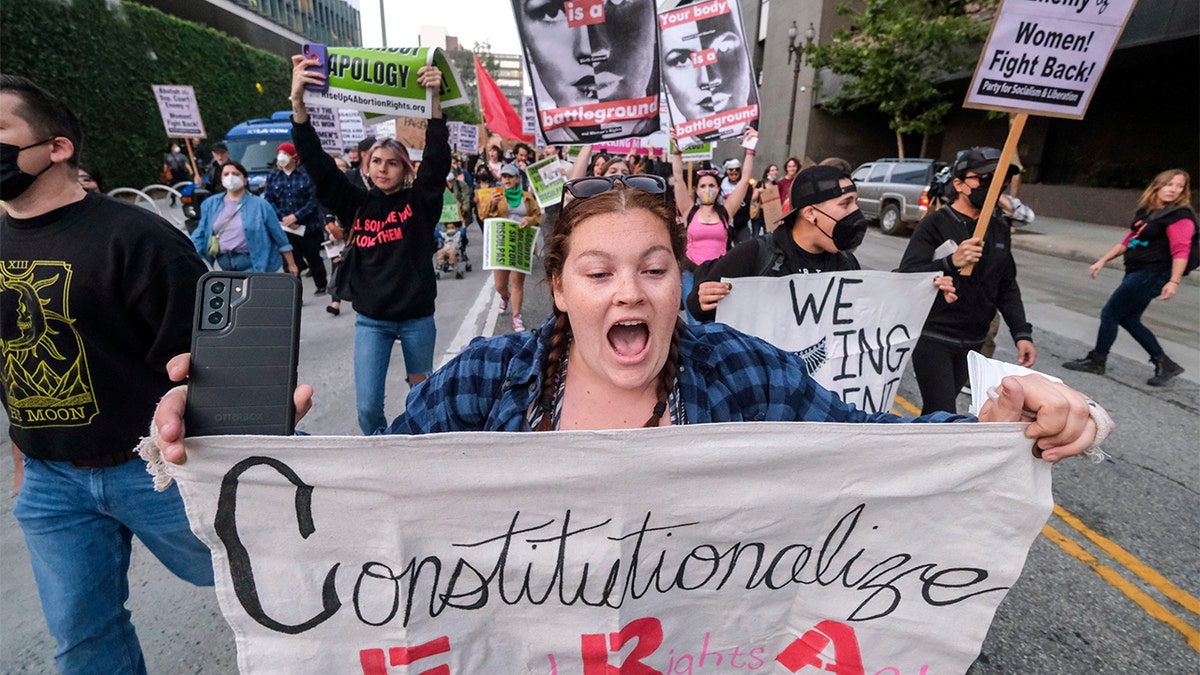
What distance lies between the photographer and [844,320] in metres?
3.34

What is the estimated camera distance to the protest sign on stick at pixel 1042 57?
3111 millimetres

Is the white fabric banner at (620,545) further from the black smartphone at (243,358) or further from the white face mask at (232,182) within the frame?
the white face mask at (232,182)

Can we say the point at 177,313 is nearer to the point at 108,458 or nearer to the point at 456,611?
the point at 108,458

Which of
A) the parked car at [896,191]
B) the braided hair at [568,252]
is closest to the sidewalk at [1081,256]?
the parked car at [896,191]

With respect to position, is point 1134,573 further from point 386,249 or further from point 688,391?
point 386,249

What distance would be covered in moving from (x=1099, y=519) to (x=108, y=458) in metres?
4.54

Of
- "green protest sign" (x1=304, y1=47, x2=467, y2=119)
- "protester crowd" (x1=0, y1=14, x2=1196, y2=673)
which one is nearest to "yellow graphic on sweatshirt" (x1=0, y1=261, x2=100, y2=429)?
"protester crowd" (x1=0, y1=14, x2=1196, y2=673)

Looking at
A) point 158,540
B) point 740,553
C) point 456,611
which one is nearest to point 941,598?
point 740,553

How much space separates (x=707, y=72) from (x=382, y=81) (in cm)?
313

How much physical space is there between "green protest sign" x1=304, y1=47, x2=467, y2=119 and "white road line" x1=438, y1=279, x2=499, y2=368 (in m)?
2.60

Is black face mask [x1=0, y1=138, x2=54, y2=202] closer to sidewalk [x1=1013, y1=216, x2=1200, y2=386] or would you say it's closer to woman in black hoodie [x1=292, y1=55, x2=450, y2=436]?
woman in black hoodie [x1=292, y1=55, x2=450, y2=436]

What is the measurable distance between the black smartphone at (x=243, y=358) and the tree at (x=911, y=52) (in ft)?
79.4

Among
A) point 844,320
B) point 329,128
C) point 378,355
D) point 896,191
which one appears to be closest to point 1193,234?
point 844,320

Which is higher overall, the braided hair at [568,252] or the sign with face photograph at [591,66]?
the sign with face photograph at [591,66]
